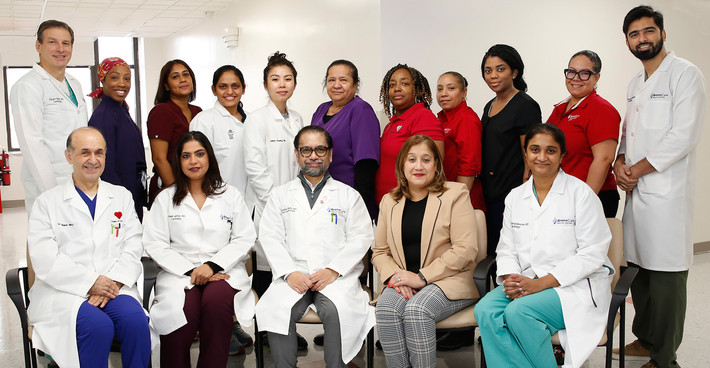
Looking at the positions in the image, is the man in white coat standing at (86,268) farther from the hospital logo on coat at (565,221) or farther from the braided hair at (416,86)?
the hospital logo on coat at (565,221)

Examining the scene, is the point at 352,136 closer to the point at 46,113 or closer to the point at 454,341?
the point at 454,341

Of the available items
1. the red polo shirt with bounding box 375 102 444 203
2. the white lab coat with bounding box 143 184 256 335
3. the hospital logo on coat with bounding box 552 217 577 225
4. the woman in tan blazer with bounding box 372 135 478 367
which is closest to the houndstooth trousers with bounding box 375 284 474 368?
the woman in tan blazer with bounding box 372 135 478 367

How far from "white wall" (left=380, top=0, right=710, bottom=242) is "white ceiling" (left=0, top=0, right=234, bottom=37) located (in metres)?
4.84

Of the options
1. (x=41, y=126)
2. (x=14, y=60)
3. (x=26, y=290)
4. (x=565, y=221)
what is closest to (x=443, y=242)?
(x=565, y=221)

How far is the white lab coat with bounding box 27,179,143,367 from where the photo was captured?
249 cm

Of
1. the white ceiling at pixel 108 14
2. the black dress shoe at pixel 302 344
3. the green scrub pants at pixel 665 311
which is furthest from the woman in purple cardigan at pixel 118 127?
the white ceiling at pixel 108 14

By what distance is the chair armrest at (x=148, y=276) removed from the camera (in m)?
2.59

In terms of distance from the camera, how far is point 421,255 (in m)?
2.82

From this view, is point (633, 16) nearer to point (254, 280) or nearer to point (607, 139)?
point (607, 139)

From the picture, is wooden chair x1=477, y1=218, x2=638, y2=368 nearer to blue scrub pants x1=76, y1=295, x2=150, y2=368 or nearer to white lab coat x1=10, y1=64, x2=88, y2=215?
blue scrub pants x1=76, y1=295, x2=150, y2=368

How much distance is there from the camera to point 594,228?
2.53 m

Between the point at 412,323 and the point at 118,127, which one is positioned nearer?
the point at 412,323

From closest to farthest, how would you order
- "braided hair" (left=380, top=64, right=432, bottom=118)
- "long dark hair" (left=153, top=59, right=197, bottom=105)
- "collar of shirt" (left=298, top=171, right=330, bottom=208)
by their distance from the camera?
"collar of shirt" (left=298, top=171, right=330, bottom=208), "braided hair" (left=380, top=64, right=432, bottom=118), "long dark hair" (left=153, top=59, right=197, bottom=105)

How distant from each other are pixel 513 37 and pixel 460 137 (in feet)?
6.41
